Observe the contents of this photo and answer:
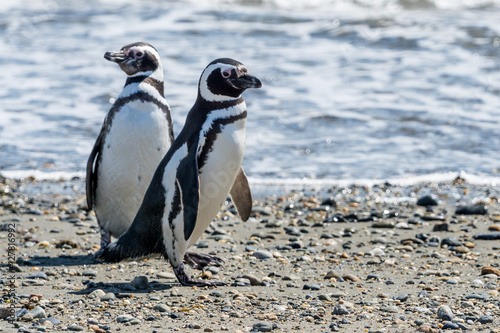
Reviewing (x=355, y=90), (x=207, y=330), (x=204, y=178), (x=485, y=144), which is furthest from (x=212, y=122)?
(x=355, y=90)

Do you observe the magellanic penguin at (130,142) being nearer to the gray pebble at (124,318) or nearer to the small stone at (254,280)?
the small stone at (254,280)

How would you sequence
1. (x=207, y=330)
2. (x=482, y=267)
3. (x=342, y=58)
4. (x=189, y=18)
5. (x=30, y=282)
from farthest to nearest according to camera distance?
1. (x=189, y=18)
2. (x=342, y=58)
3. (x=482, y=267)
4. (x=30, y=282)
5. (x=207, y=330)

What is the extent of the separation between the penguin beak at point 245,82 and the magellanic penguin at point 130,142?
94cm

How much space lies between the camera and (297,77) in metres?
13.1

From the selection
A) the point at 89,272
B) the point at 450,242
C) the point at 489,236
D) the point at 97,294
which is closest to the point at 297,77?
the point at 489,236

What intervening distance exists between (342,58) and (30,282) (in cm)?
1078

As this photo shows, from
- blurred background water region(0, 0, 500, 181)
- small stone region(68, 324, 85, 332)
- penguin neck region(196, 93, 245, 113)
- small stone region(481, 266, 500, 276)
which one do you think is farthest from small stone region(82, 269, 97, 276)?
blurred background water region(0, 0, 500, 181)

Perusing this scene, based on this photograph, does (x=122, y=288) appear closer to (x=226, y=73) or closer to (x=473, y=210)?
(x=226, y=73)

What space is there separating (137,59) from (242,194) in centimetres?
123

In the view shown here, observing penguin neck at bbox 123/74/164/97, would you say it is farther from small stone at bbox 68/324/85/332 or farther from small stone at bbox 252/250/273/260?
small stone at bbox 68/324/85/332

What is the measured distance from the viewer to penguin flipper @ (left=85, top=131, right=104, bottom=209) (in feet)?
18.3

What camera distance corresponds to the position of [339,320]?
3.91m

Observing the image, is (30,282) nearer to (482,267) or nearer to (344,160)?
(482,267)

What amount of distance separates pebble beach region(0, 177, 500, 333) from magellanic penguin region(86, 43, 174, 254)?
0.40 m
